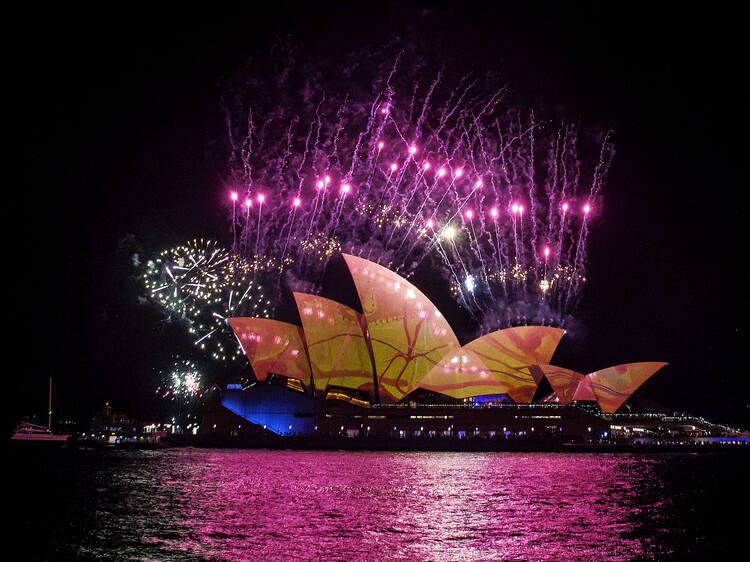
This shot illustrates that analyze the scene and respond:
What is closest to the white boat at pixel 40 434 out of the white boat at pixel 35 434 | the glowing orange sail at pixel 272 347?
the white boat at pixel 35 434

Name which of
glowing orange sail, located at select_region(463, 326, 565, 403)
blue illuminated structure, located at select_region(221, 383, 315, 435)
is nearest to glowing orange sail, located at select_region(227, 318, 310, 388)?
blue illuminated structure, located at select_region(221, 383, 315, 435)

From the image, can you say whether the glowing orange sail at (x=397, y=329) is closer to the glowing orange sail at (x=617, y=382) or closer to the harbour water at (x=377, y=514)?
the glowing orange sail at (x=617, y=382)

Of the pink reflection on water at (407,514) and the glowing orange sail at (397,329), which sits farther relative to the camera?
the glowing orange sail at (397,329)

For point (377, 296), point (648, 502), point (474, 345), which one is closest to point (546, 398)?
point (474, 345)

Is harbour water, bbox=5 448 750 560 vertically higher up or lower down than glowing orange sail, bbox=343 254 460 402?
lower down

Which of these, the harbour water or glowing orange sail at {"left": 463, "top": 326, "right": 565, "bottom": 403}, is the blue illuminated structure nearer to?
glowing orange sail at {"left": 463, "top": 326, "right": 565, "bottom": 403}

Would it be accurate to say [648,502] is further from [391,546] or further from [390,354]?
[390,354]

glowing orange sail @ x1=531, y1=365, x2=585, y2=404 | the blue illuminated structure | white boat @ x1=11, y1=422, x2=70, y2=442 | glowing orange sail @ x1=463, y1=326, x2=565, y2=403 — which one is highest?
glowing orange sail @ x1=463, y1=326, x2=565, y2=403

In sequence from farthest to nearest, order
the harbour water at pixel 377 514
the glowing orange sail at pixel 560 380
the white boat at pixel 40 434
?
the glowing orange sail at pixel 560 380, the white boat at pixel 40 434, the harbour water at pixel 377 514
